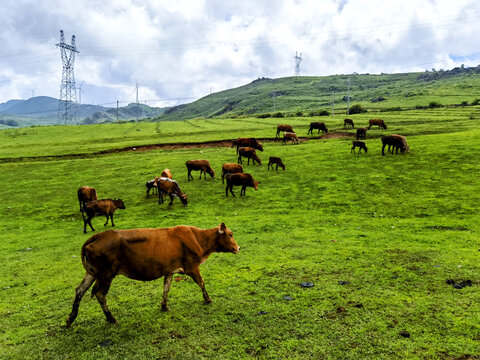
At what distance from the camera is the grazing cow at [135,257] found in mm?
7230

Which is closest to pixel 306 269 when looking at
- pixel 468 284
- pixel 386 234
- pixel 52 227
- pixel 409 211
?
pixel 468 284

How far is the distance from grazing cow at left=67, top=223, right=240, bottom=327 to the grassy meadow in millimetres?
916

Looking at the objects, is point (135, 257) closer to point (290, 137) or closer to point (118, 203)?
point (118, 203)

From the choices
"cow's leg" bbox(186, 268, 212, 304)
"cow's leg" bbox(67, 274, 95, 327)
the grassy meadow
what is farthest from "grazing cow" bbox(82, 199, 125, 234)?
"cow's leg" bbox(186, 268, 212, 304)

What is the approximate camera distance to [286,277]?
970 centimetres

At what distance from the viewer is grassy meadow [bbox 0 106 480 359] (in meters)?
6.63

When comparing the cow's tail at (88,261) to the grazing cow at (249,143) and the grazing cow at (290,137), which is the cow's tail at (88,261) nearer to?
the grazing cow at (249,143)

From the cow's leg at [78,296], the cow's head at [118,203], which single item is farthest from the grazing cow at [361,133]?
the cow's leg at [78,296]

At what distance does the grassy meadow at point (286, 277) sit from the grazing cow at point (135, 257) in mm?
916

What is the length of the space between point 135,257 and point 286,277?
15.5 feet

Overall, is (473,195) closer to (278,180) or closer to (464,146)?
(278,180)

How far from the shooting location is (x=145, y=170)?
31672mm

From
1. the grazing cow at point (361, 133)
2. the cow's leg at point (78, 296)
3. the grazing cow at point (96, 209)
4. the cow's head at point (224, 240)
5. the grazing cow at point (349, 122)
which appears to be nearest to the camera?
the cow's leg at point (78, 296)

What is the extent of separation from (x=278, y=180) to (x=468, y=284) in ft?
55.8
